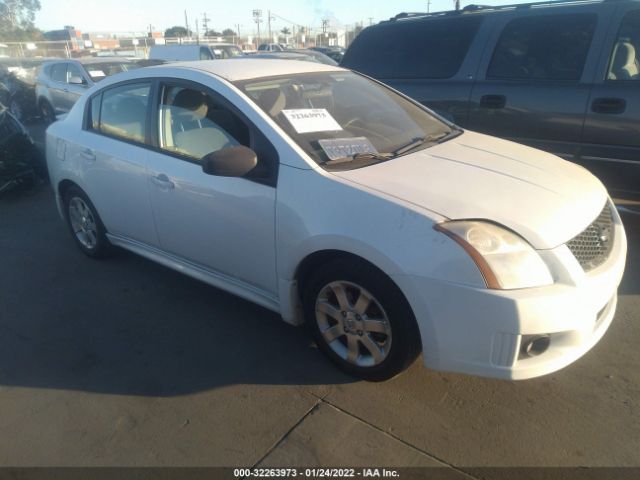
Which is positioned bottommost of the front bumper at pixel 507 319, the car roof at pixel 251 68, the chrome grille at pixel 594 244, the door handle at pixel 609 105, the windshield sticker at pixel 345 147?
the front bumper at pixel 507 319

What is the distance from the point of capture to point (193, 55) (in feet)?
56.0

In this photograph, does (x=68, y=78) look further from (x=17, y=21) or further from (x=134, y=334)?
(x=17, y=21)

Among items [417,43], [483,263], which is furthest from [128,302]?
[417,43]

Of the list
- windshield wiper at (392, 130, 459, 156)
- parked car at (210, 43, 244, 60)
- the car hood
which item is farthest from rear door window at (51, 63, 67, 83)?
the car hood

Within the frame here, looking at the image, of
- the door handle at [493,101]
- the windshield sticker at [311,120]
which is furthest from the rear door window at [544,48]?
the windshield sticker at [311,120]

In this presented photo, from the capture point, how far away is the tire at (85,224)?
13.6ft

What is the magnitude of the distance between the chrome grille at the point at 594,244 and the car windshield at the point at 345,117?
106cm

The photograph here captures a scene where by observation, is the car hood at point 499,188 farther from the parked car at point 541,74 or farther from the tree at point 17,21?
the tree at point 17,21

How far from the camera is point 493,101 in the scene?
15.2 ft

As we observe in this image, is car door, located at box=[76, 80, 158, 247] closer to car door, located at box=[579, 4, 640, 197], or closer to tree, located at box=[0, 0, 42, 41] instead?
car door, located at box=[579, 4, 640, 197]

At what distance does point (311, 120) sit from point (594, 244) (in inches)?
64.7

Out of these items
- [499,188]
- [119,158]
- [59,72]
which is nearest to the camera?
[499,188]

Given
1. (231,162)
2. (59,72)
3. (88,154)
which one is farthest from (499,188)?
(59,72)

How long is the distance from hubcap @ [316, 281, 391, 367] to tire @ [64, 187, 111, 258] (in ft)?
7.68
